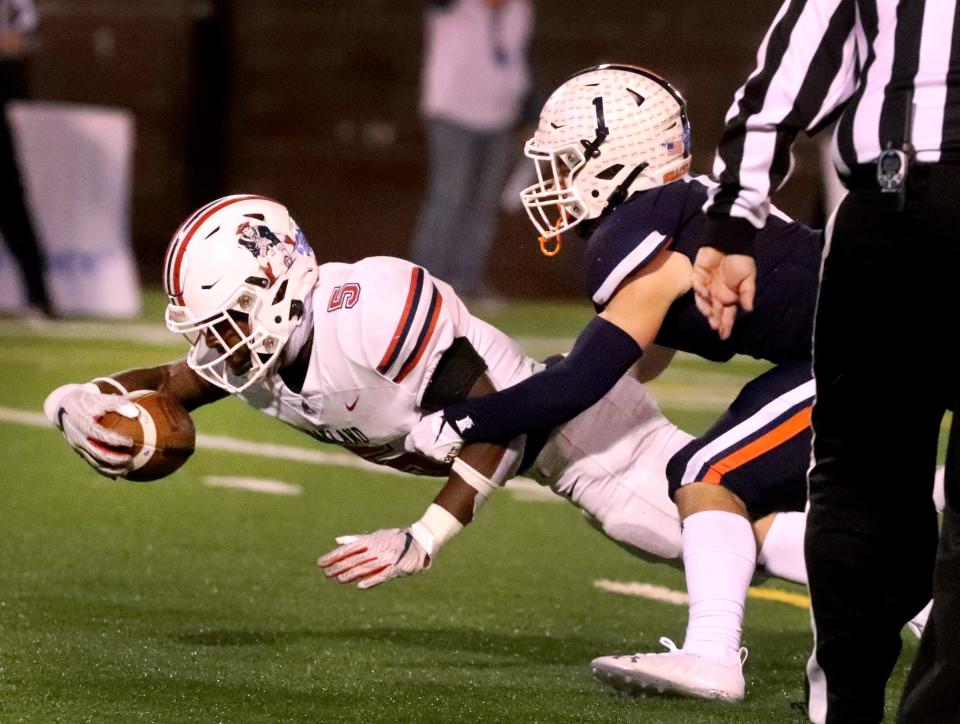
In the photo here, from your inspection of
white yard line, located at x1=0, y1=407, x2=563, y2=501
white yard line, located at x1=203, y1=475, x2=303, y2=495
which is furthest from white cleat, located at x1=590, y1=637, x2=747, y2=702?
white yard line, located at x1=0, y1=407, x2=563, y2=501

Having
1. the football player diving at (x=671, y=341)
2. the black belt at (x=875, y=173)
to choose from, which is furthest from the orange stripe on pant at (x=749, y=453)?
the black belt at (x=875, y=173)

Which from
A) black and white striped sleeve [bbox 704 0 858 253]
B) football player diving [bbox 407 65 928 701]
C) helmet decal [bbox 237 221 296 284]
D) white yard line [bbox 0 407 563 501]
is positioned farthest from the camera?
white yard line [bbox 0 407 563 501]

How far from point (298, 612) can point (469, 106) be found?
582 cm

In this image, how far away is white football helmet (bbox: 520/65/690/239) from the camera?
3371 mm

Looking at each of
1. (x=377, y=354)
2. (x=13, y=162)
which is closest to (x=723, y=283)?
(x=377, y=354)

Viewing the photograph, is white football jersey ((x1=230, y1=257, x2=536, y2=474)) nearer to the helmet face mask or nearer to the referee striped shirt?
the helmet face mask

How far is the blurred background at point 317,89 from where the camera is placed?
11039mm

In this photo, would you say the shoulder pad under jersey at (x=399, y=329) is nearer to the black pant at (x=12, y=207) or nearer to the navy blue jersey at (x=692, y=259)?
the navy blue jersey at (x=692, y=259)

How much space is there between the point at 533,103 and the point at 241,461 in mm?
4242

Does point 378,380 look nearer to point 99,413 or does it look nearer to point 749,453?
point 99,413

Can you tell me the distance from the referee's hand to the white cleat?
2.26 ft

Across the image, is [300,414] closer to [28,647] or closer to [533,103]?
[28,647]

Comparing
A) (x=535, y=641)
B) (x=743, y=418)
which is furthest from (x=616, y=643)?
(x=743, y=418)

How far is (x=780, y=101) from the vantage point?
2424mm
